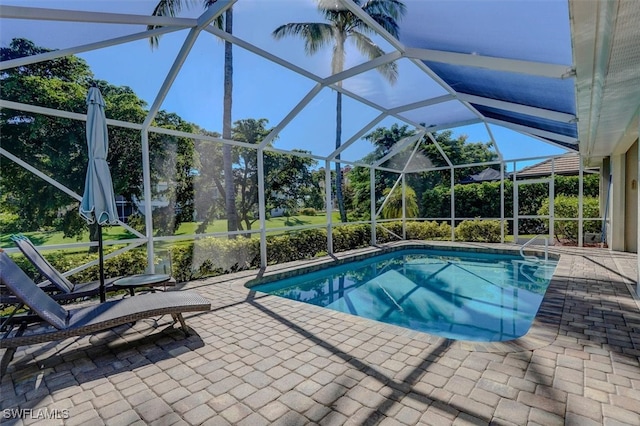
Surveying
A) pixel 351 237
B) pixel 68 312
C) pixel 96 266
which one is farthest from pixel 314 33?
pixel 68 312

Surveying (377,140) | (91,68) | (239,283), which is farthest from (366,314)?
(377,140)

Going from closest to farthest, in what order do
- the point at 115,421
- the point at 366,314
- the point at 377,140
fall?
the point at 115,421 < the point at 366,314 < the point at 377,140

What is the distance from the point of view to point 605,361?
9.92 feet

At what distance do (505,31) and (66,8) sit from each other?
17.5 ft

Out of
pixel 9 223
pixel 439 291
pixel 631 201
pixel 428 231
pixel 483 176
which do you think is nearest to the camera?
pixel 439 291

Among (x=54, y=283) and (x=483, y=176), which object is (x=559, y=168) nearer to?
(x=483, y=176)

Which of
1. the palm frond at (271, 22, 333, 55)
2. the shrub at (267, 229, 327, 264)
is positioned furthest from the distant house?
the palm frond at (271, 22, 333, 55)

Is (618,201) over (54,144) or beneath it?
beneath

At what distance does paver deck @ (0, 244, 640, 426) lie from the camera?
2367mm

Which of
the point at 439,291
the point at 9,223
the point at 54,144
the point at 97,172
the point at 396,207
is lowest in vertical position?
the point at 439,291

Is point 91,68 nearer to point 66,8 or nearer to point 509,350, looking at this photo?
point 66,8

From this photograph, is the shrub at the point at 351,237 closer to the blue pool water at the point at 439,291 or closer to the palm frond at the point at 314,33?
the blue pool water at the point at 439,291

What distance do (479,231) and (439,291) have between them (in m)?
6.85

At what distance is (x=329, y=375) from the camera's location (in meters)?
2.92
